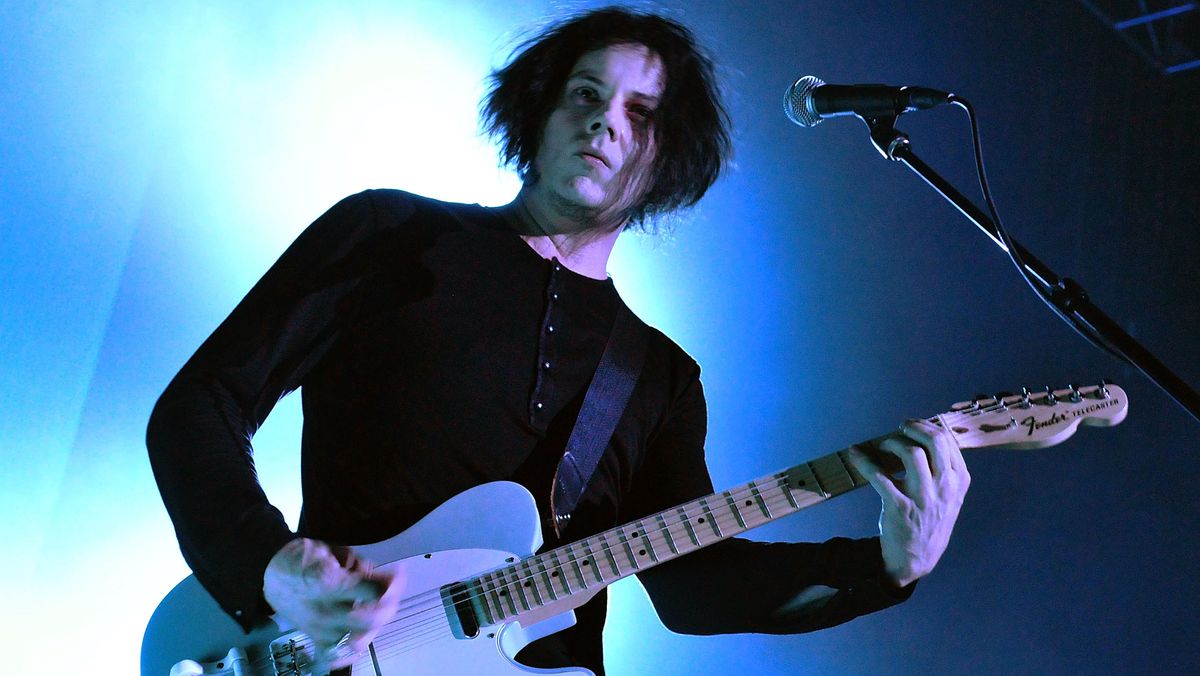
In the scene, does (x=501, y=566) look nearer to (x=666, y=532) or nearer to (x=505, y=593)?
(x=505, y=593)

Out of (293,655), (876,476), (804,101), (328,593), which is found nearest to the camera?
(328,593)

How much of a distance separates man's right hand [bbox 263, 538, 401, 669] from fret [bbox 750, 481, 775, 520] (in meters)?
0.78

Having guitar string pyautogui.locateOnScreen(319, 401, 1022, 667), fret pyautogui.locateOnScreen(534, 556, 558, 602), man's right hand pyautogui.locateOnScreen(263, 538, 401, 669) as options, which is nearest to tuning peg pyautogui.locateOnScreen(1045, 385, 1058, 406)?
guitar string pyautogui.locateOnScreen(319, 401, 1022, 667)

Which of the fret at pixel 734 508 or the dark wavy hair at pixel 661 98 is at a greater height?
the dark wavy hair at pixel 661 98

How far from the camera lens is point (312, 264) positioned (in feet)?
6.35

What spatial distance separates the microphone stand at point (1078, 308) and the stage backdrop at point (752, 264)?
1119 millimetres

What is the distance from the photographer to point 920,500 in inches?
68.7

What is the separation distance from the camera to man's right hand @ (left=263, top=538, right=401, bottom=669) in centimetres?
144

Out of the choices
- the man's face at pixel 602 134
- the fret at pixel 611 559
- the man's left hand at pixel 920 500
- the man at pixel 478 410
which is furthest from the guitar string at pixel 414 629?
the man's face at pixel 602 134

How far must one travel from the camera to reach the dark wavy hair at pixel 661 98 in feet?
8.46

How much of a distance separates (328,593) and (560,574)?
489 millimetres

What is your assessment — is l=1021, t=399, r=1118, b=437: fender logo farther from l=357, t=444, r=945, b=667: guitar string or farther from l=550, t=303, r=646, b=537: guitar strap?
l=550, t=303, r=646, b=537: guitar strap

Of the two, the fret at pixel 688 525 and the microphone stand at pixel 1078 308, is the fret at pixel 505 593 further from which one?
the microphone stand at pixel 1078 308

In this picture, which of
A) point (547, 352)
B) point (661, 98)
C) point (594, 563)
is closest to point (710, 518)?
point (594, 563)
